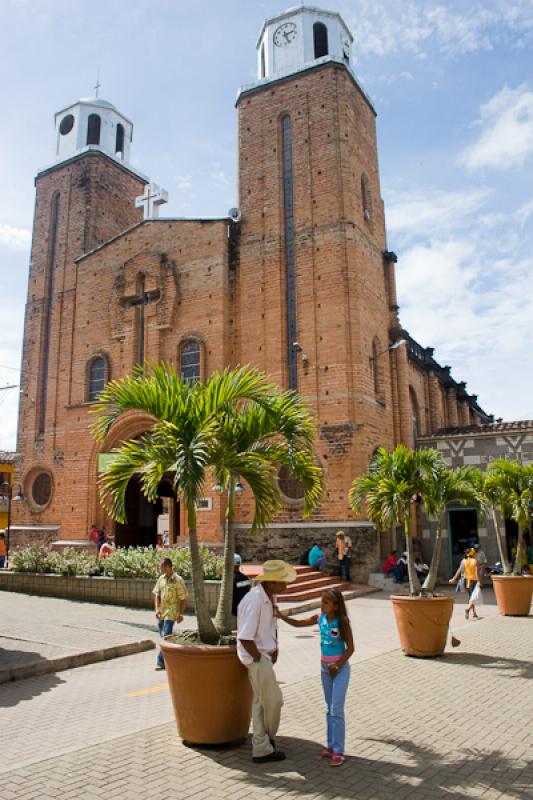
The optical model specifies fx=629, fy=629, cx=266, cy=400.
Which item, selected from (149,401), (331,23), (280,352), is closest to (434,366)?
(280,352)

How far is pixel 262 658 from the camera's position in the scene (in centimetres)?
535

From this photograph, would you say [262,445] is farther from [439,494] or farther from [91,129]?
[91,129]

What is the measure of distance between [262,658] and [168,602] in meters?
3.74

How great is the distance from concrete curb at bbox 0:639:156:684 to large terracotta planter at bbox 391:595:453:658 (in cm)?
415

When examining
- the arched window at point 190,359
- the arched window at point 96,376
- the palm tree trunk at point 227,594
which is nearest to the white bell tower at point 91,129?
the arched window at point 96,376

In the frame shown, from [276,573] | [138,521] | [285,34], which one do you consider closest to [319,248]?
[285,34]

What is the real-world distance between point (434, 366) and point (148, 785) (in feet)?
80.2

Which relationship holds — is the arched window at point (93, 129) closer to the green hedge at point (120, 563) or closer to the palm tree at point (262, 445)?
the green hedge at point (120, 563)

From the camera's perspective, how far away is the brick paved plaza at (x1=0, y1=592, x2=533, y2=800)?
464 centimetres

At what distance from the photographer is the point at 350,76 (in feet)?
71.7

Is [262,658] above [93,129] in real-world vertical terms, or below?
below

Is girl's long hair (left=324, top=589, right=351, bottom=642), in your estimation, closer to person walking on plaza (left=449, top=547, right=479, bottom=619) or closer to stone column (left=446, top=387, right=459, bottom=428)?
person walking on plaza (left=449, top=547, right=479, bottom=619)

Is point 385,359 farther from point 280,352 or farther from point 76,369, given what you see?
point 76,369

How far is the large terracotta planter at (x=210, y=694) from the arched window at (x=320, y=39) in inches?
889
